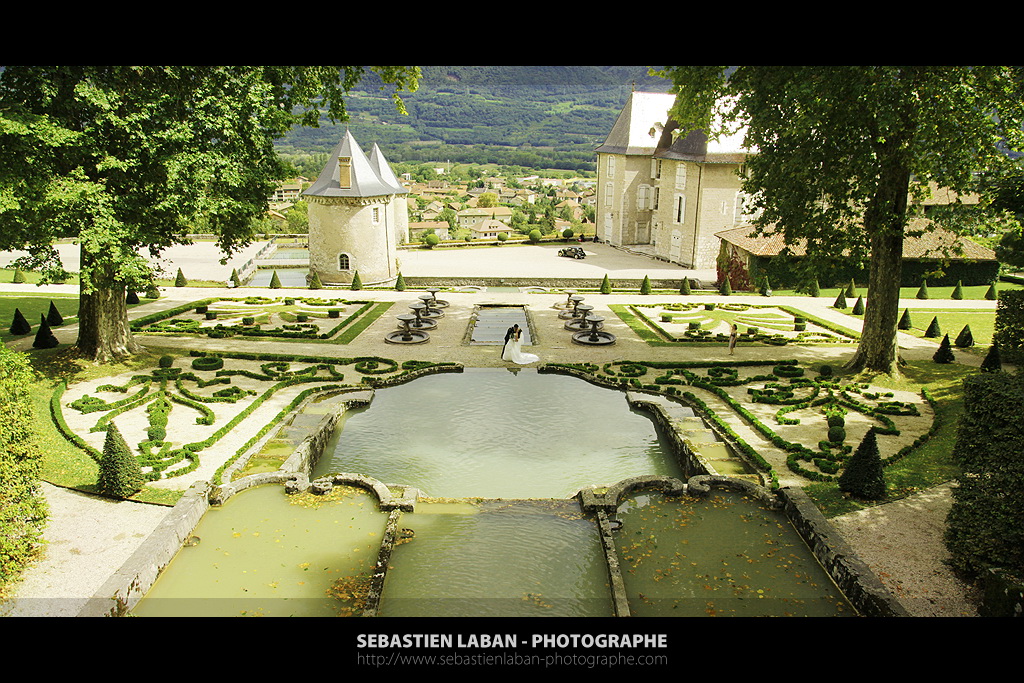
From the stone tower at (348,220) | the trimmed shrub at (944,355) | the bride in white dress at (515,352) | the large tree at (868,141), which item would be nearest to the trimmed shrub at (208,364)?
the bride in white dress at (515,352)

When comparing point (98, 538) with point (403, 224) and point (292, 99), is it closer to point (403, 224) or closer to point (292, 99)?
point (292, 99)

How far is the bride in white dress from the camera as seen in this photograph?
935 inches

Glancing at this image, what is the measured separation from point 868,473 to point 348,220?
34419 millimetres

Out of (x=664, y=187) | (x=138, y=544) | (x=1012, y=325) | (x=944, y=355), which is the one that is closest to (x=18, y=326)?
(x=138, y=544)

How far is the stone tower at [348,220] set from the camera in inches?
Result: 1666

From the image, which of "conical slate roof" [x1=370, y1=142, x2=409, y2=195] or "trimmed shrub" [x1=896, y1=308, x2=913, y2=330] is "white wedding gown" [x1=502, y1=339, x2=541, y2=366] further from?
"conical slate roof" [x1=370, y1=142, x2=409, y2=195]

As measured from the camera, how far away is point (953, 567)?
11.5 meters

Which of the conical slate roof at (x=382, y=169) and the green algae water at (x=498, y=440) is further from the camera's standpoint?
the conical slate roof at (x=382, y=169)

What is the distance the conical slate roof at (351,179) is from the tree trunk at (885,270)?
2929 centimetres

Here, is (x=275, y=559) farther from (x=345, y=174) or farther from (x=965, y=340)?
(x=345, y=174)

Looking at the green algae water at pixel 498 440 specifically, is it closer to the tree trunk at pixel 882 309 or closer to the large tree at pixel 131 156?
the large tree at pixel 131 156

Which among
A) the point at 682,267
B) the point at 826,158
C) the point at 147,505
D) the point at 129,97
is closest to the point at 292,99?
the point at 129,97

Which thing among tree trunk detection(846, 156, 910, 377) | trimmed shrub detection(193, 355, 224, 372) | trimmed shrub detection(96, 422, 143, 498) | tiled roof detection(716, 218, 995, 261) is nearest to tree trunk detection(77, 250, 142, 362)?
trimmed shrub detection(193, 355, 224, 372)

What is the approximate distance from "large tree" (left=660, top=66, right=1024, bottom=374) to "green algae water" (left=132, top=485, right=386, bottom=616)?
14048mm
